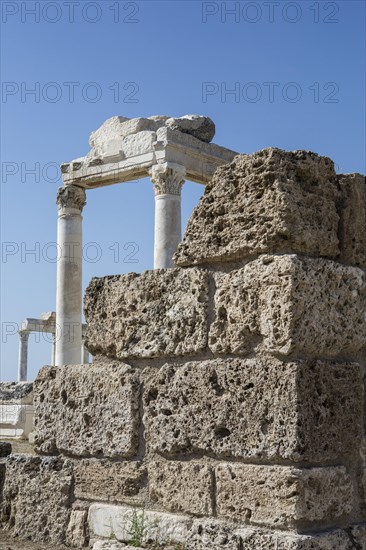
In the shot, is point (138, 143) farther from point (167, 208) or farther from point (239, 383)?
point (239, 383)

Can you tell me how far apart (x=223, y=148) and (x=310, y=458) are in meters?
16.0

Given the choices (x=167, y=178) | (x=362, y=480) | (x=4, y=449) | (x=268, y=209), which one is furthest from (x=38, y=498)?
(x=167, y=178)

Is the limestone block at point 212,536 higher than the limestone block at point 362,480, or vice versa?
the limestone block at point 362,480

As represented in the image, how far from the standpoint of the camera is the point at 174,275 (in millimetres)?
4098

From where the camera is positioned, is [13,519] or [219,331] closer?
[219,331]

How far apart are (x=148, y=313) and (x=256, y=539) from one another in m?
1.30

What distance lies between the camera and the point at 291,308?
342cm

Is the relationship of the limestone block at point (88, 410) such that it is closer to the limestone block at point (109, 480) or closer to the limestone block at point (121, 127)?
the limestone block at point (109, 480)

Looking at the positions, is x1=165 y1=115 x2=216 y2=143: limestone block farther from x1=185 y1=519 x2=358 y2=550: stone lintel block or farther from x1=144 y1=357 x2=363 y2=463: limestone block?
x1=185 y1=519 x2=358 y2=550: stone lintel block

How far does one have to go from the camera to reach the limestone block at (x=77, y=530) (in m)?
4.27

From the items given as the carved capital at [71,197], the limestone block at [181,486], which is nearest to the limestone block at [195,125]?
the carved capital at [71,197]

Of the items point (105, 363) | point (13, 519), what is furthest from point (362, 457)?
point (13, 519)

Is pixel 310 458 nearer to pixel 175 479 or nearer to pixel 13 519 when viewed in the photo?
pixel 175 479

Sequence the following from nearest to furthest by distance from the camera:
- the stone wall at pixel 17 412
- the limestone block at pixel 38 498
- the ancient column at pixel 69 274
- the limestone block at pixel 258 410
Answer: the limestone block at pixel 258 410 → the limestone block at pixel 38 498 → the stone wall at pixel 17 412 → the ancient column at pixel 69 274
